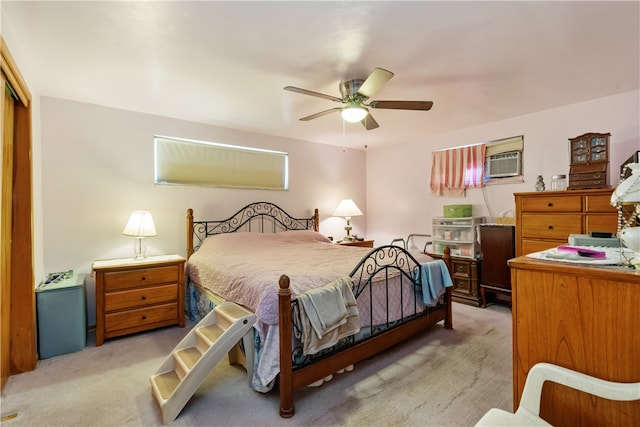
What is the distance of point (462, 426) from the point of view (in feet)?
5.84

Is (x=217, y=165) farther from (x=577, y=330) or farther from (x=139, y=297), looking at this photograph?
(x=577, y=330)

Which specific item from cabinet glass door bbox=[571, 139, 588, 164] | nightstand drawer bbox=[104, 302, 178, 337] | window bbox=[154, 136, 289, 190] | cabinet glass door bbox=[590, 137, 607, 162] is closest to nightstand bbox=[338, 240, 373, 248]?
window bbox=[154, 136, 289, 190]

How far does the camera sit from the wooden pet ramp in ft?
6.20

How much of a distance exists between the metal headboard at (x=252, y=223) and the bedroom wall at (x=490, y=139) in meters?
1.50

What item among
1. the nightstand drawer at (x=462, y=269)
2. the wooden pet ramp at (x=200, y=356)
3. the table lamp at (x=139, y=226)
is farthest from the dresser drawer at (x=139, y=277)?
the nightstand drawer at (x=462, y=269)

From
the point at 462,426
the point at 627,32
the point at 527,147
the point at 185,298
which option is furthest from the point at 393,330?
the point at 527,147

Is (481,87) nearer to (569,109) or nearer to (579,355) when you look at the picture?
(569,109)

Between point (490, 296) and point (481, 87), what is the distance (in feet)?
9.05

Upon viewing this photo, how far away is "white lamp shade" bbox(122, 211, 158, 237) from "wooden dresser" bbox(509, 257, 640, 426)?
3354 millimetres

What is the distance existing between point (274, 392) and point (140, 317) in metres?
1.83

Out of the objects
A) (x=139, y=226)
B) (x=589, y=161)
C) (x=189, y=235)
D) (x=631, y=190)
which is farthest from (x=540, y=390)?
(x=189, y=235)

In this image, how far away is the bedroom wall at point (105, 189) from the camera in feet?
10.4

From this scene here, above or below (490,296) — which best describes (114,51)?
above

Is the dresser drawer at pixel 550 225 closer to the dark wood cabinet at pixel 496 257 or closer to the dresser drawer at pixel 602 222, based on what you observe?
the dresser drawer at pixel 602 222
